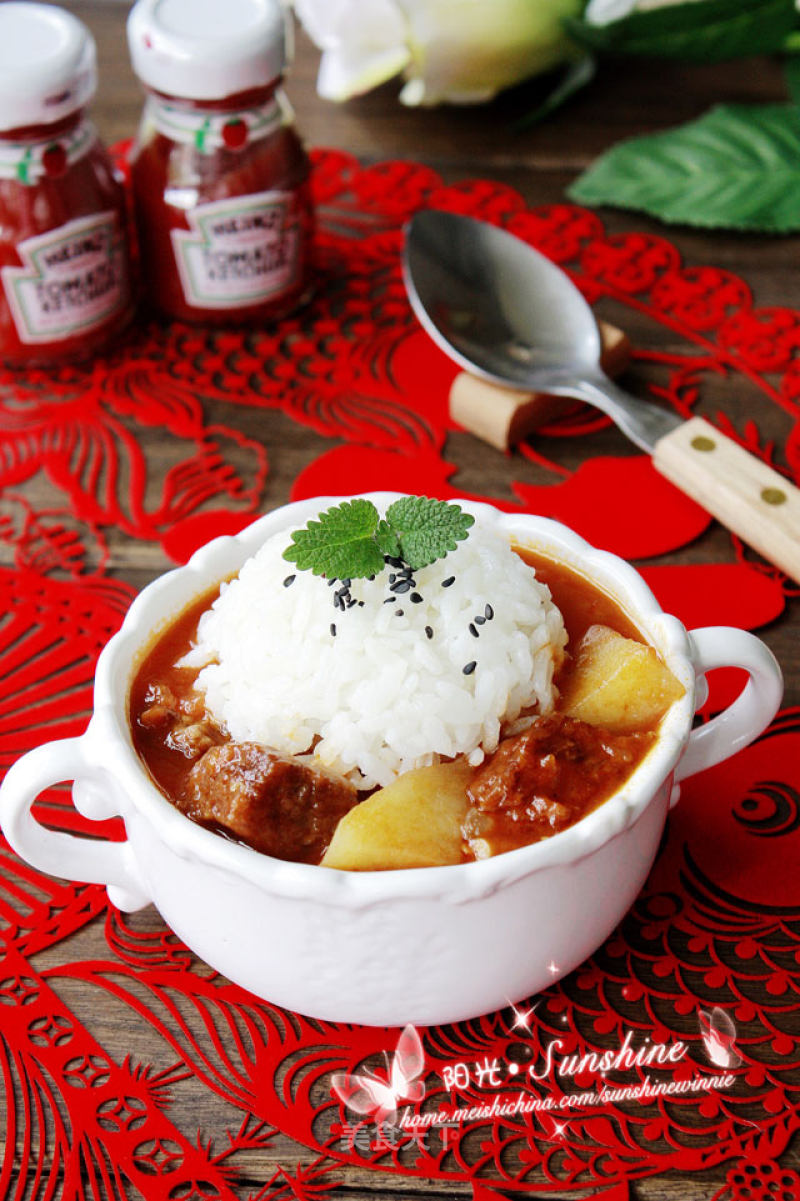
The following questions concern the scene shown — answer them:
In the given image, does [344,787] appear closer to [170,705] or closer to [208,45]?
[170,705]

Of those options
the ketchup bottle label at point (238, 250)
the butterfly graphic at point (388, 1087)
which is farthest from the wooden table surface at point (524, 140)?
the butterfly graphic at point (388, 1087)

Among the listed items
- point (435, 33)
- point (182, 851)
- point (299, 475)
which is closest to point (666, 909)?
point (182, 851)

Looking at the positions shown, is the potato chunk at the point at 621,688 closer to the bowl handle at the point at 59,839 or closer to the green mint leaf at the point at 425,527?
the green mint leaf at the point at 425,527

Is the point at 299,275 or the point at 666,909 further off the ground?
the point at 299,275

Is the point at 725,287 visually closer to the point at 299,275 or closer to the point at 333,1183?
the point at 299,275

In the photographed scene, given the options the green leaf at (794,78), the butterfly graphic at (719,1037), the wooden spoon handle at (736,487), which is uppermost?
the green leaf at (794,78)

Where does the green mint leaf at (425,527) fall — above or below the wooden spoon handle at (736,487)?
above

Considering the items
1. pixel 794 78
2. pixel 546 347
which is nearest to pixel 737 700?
pixel 546 347
